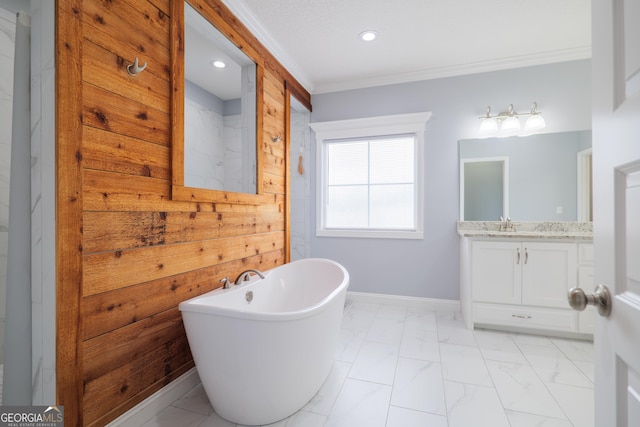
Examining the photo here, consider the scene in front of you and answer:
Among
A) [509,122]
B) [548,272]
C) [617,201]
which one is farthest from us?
[509,122]

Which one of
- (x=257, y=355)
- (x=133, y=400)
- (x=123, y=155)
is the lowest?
(x=133, y=400)

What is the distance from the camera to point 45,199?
1.12m

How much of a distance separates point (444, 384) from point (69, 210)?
2173mm

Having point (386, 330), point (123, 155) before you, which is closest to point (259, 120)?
point (123, 155)

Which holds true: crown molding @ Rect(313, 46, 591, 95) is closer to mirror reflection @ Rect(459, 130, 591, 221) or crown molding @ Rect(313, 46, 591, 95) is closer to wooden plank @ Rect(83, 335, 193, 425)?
mirror reflection @ Rect(459, 130, 591, 221)

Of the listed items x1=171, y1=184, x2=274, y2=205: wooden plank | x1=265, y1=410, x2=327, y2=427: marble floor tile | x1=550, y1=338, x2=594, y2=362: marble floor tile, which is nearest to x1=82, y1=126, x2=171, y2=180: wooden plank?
x1=171, y1=184, x2=274, y2=205: wooden plank

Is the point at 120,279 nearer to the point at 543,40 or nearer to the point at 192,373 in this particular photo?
the point at 192,373

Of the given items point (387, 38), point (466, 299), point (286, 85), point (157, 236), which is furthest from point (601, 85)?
point (286, 85)

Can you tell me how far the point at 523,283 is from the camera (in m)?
2.51

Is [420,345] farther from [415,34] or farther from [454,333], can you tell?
[415,34]

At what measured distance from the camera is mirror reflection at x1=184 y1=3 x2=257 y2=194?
7.46 ft

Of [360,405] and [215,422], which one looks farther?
[360,405]

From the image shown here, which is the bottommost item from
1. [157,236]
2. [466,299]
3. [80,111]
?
[466,299]

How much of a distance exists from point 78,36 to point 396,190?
293 centimetres
